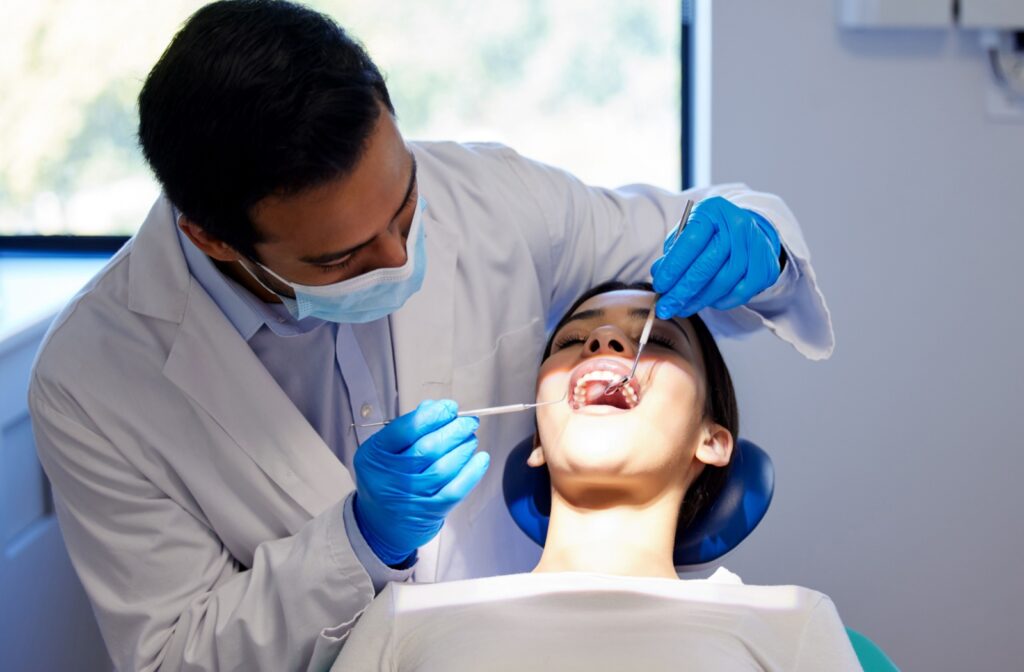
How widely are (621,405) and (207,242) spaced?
0.61m

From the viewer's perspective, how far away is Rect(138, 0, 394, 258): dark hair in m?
1.21

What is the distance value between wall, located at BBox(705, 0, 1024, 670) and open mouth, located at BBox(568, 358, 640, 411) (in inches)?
29.8

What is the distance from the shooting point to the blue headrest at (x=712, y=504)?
65.2 inches

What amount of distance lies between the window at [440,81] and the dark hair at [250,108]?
122cm

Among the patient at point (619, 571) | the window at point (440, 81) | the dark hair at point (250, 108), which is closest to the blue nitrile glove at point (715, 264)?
the patient at point (619, 571)

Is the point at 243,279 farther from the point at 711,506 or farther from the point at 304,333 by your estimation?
the point at 711,506

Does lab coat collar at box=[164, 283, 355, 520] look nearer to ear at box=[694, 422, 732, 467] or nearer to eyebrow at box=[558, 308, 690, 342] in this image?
eyebrow at box=[558, 308, 690, 342]

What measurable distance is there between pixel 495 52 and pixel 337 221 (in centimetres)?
135

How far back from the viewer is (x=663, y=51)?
98.3 inches

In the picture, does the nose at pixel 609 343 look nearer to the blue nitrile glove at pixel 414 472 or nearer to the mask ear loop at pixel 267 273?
the blue nitrile glove at pixel 414 472

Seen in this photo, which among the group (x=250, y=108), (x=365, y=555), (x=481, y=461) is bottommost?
(x=365, y=555)

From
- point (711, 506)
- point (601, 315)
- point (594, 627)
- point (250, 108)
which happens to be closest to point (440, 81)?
point (601, 315)

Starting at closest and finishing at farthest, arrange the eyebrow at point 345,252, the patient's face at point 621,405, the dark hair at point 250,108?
the dark hair at point 250,108, the eyebrow at point 345,252, the patient's face at point 621,405

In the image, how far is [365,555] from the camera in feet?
4.66
